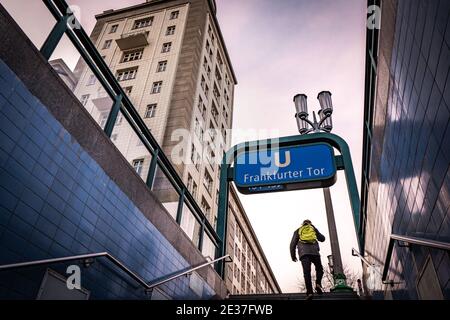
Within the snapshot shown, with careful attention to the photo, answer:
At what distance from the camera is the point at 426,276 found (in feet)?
13.0

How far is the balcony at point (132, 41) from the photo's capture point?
2688cm

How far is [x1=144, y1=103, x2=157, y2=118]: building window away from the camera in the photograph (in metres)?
22.4

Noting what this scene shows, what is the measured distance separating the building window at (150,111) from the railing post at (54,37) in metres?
17.9

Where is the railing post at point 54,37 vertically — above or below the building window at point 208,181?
below

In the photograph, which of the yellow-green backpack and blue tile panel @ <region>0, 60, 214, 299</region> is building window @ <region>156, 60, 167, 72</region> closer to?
the yellow-green backpack

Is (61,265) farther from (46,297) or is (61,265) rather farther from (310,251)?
(310,251)

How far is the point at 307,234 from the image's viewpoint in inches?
271

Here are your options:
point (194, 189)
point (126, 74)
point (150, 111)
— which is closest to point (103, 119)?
point (194, 189)

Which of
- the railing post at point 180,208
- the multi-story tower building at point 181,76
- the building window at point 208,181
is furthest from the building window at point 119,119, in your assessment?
the building window at point 208,181

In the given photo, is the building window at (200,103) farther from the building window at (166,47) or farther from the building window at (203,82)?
the building window at (166,47)

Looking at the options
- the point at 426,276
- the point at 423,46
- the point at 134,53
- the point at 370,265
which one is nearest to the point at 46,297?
the point at 426,276

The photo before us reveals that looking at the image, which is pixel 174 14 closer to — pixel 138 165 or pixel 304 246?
pixel 138 165

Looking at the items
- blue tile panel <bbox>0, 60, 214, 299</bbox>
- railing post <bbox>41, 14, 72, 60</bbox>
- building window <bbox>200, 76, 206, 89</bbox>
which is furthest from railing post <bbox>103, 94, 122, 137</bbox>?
building window <bbox>200, 76, 206, 89</bbox>

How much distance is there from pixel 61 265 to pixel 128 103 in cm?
311
